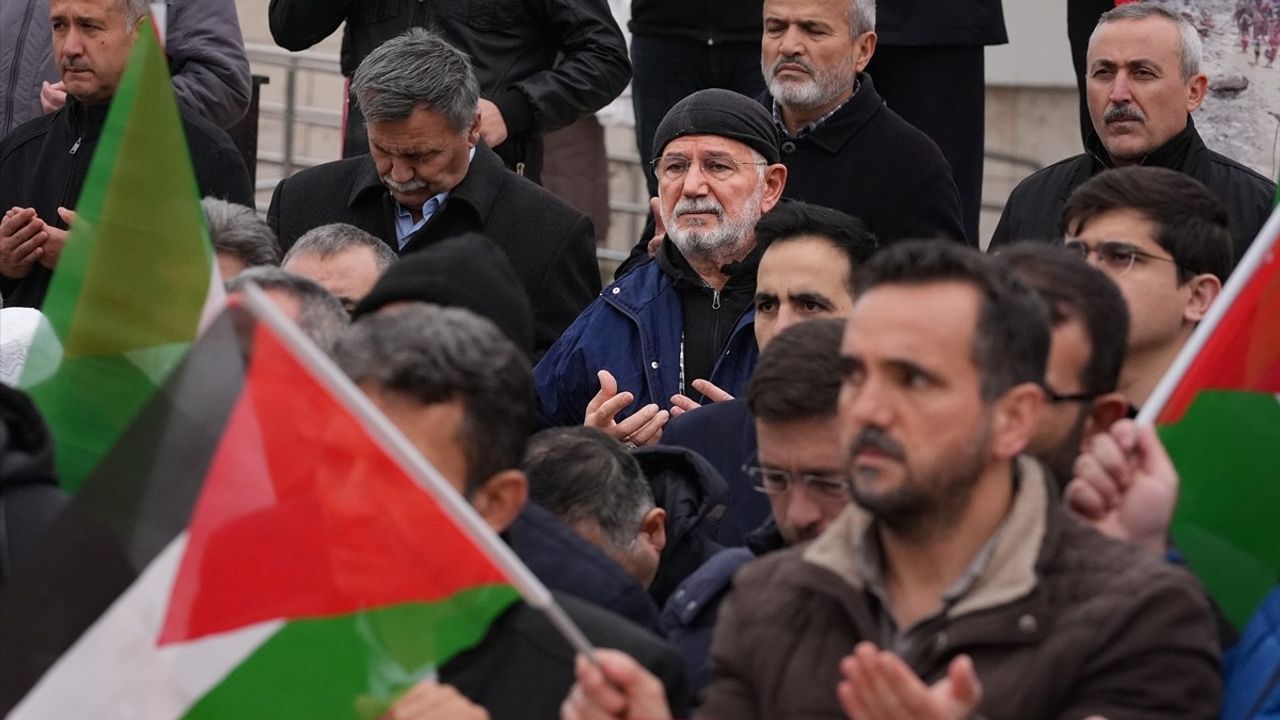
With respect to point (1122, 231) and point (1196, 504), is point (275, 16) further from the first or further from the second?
point (1196, 504)

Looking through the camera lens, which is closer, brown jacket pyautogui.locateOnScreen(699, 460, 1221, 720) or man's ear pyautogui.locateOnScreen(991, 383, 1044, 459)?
brown jacket pyautogui.locateOnScreen(699, 460, 1221, 720)

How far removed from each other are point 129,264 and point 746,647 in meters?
1.71

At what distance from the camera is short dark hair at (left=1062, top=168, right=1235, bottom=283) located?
573cm

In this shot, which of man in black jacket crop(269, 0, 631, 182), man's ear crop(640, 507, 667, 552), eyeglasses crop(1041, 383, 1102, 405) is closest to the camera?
eyeglasses crop(1041, 383, 1102, 405)

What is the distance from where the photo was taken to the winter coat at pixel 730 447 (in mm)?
6062

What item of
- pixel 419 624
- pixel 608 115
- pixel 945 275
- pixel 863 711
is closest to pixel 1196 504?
pixel 945 275

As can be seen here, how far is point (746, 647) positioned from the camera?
399 cm

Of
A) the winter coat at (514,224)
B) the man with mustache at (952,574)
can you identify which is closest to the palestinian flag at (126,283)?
the man with mustache at (952,574)

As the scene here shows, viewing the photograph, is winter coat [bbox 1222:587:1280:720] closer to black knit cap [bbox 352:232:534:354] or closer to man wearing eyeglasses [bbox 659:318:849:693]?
man wearing eyeglasses [bbox 659:318:849:693]

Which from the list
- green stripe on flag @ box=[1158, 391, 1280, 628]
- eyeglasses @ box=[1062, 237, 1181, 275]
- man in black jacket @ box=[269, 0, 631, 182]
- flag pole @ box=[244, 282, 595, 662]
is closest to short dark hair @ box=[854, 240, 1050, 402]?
green stripe on flag @ box=[1158, 391, 1280, 628]

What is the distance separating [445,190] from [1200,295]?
3068mm

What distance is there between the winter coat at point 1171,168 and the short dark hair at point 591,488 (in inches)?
90.9

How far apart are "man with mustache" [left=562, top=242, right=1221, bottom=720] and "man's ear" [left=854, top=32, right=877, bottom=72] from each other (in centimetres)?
433

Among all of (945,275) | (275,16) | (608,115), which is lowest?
(608,115)
